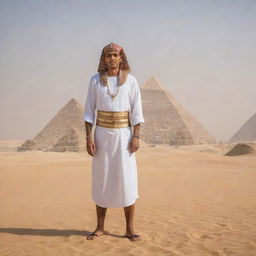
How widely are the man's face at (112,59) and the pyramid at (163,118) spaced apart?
281ft

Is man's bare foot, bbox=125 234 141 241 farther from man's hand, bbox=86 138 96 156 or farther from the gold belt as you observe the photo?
the gold belt

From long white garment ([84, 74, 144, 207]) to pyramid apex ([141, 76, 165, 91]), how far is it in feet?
342

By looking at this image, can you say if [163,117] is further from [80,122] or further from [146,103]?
[80,122]

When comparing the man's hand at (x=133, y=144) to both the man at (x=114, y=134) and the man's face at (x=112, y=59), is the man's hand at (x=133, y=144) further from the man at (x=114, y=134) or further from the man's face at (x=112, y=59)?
the man's face at (x=112, y=59)

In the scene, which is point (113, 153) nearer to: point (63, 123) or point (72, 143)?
point (72, 143)

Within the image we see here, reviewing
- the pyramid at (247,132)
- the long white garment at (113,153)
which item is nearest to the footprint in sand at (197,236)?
the long white garment at (113,153)

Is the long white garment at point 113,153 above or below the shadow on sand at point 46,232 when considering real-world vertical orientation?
above

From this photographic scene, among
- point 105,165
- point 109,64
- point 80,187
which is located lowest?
point 80,187

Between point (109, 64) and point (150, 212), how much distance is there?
208cm

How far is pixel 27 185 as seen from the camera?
7.35 metres

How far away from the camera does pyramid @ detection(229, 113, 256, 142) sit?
113 m

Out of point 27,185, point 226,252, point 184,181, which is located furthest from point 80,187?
point 226,252

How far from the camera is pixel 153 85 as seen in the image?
356 feet

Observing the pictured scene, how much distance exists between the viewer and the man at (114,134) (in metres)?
3.68
